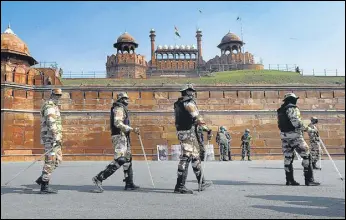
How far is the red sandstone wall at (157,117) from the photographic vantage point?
2152 cm

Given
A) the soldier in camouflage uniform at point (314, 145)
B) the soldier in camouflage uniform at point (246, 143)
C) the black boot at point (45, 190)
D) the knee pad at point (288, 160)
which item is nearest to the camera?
the black boot at point (45, 190)

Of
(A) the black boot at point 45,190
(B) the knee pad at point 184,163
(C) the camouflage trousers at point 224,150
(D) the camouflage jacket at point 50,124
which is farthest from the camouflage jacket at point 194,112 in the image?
(C) the camouflage trousers at point 224,150

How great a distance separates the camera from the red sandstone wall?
21.5 meters

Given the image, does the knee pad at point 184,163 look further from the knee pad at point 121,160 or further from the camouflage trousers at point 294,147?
the camouflage trousers at point 294,147

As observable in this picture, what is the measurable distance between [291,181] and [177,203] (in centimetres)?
338

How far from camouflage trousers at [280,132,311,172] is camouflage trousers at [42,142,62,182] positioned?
4.60m

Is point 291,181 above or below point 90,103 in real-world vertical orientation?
below

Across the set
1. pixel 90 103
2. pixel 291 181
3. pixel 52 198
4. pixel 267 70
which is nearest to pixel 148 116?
pixel 90 103

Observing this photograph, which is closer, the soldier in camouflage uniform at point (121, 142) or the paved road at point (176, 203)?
the paved road at point (176, 203)

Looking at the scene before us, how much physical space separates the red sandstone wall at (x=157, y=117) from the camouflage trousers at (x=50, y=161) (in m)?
14.8

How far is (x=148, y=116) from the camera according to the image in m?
22.4

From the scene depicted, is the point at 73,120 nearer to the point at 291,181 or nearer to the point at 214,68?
the point at 291,181

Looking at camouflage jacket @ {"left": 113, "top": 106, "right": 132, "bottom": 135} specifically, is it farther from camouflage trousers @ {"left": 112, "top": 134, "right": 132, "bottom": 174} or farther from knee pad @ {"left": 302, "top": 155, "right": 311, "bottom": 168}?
knee pad @ {"left": 302, "top": 155, "right": 311, "bottom": 168}

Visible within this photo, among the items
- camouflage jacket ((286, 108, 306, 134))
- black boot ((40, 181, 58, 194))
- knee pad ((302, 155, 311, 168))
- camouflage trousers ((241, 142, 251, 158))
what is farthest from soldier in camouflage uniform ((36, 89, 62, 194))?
camouflage trousers ((241, 142, 251, 158))
